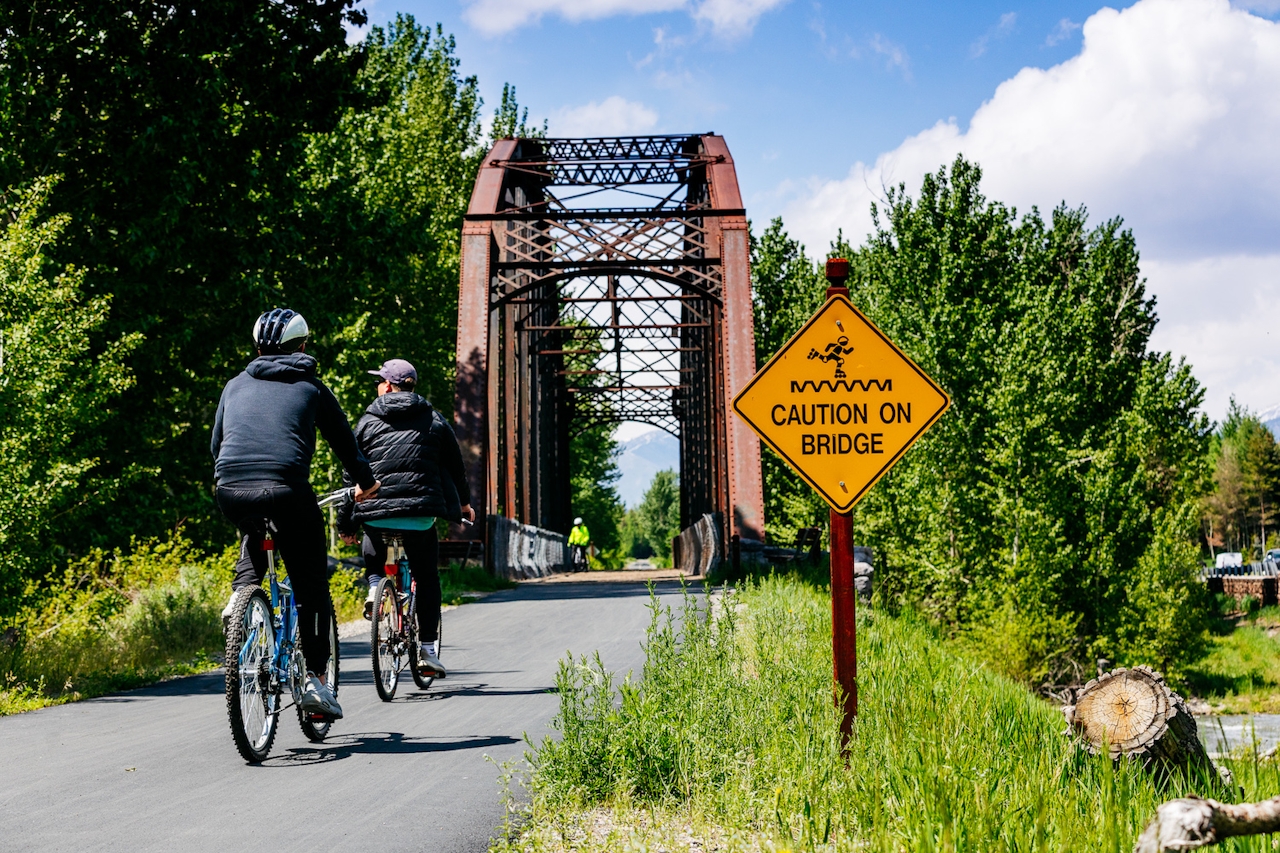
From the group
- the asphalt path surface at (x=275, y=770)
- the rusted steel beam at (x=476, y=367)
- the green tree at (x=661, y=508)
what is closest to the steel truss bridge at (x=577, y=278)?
the rusted steel beam at (x=476, y=367)

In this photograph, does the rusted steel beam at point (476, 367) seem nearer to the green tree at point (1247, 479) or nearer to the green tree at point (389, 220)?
the green tree at point (389, 220)

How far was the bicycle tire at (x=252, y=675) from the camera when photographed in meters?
4.75

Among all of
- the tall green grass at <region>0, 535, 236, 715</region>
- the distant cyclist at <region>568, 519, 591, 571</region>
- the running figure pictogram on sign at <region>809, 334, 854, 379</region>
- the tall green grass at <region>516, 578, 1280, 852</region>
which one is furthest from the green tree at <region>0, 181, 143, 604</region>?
the distant cyclist at <region>568, 519, 591, 571</region>

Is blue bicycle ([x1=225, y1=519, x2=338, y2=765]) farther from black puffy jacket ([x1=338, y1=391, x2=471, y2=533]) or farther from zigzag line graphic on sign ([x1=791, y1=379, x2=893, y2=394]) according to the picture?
zigzag line graphic on sign ([x1=791, y1=379, x2=893, y2=394])

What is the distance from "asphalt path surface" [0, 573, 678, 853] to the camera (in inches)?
153

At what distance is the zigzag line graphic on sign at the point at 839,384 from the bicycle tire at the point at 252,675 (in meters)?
2.54

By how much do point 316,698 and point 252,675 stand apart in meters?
0.41

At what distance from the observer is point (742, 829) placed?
3.60m

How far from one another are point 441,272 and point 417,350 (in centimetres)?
231

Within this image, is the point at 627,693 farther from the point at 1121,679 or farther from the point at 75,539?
the point at 75,539

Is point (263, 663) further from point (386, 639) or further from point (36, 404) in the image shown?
point (36, 404)

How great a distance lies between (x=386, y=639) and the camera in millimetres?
6754

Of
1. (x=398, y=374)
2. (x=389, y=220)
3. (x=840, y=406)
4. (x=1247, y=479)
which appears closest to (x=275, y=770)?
(x=398, y=374)

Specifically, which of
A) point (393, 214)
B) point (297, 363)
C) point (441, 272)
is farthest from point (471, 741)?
point (441, 272)
